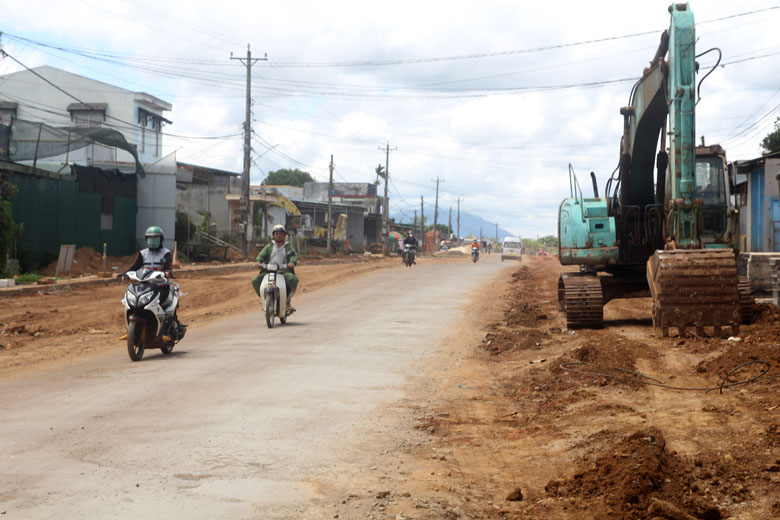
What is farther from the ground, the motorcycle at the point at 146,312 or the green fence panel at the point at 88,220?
the green fence panel at the point at 88,220

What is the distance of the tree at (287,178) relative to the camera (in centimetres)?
11881

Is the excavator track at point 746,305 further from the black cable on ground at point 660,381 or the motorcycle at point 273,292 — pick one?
the motorcycle at point 273,292

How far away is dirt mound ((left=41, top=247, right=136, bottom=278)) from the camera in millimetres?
29078

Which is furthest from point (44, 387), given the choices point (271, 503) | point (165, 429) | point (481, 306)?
point (481, 306)

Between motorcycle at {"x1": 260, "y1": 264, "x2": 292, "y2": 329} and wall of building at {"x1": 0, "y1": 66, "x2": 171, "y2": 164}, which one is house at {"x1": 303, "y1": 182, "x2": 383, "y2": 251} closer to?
wall of building at {"x1": 0, "y1": 66, "x2": 171, "y2": 164}

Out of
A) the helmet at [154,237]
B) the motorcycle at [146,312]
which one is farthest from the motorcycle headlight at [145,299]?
the helmet at [154,237]

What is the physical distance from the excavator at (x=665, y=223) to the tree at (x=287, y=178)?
104 metres

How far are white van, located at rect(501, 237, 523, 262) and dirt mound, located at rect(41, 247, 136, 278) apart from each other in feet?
105

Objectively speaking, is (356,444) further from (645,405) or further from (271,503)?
(645,405)

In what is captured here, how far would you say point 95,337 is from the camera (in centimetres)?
1421

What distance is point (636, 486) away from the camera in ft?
15.5

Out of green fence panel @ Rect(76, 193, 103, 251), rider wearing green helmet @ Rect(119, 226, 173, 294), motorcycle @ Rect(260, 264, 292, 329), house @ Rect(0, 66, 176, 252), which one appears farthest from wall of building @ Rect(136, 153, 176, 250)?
rider wearing green helmet @ Rect(119, 226, 173, 294)

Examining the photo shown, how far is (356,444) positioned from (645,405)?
292 centimetres

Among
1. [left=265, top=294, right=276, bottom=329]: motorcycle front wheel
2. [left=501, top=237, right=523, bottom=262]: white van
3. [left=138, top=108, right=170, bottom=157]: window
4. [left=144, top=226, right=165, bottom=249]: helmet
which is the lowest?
[left=265, top=294, right=276, bottom=329]: motorcycle front wheel
